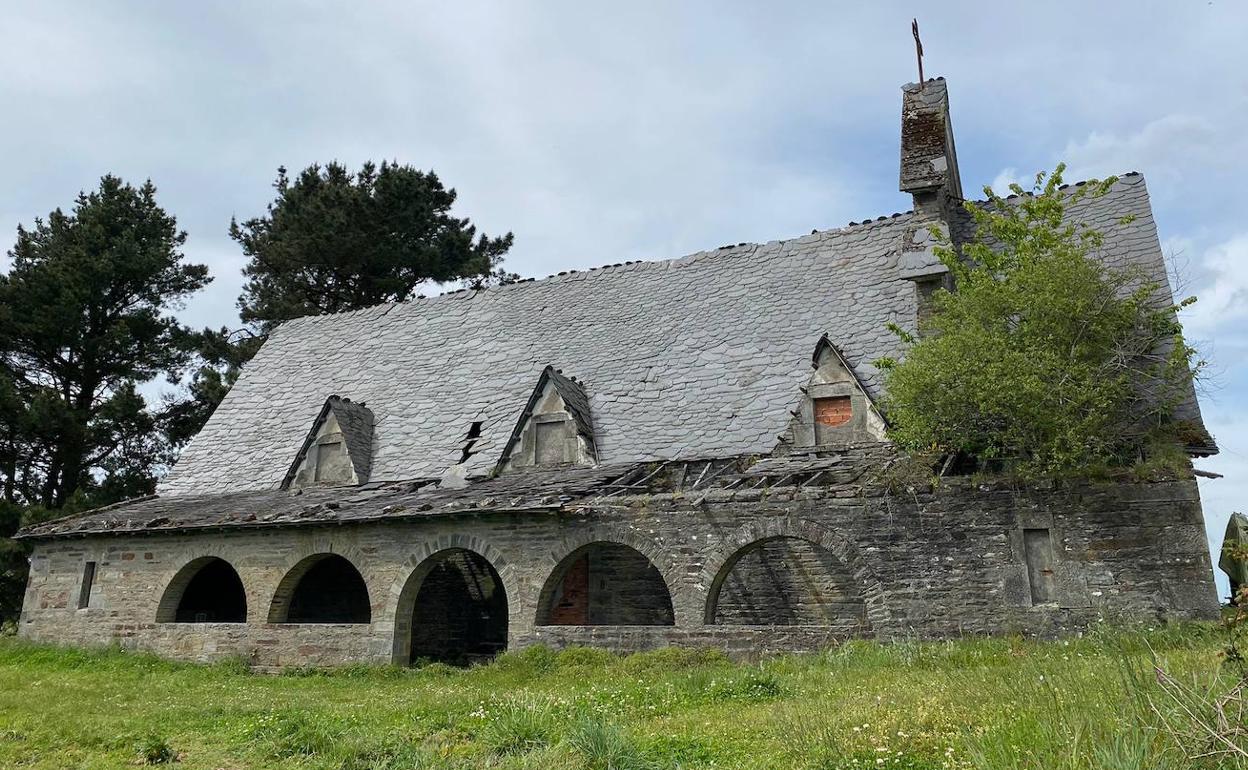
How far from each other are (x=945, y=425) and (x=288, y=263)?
2736 cm

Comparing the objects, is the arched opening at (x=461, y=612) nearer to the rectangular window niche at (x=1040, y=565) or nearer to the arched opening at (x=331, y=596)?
the arched opening at (x=331, y=596)

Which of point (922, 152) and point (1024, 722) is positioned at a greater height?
point (922, 152)

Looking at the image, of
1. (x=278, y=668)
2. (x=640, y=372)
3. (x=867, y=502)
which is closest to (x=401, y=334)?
(x=640, y=372)

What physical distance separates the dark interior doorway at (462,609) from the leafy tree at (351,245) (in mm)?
16481

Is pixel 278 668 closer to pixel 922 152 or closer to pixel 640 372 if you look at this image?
pixel 640 372

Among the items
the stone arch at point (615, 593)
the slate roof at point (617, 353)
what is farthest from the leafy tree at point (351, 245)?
the stone arch at point (615, 593)

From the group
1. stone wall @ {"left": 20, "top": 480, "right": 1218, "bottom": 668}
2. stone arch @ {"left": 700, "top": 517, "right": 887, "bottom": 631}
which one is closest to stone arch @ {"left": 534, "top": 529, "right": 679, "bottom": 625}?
stone wall @ {"left": 20, "top": 480, "right": 1218, "bottom": 668}

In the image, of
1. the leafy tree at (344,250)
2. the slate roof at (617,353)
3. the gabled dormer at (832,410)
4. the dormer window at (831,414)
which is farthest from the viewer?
the leafy tree at (344,250)

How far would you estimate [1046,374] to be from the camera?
11.6 m

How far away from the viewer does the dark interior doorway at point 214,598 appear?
1884cm

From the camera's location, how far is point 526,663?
12719 mm

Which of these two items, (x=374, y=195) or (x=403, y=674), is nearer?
(x=403, y=674)

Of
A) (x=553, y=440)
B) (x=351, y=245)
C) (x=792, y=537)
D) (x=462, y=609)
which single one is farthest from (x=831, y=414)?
(x=351, y=245)

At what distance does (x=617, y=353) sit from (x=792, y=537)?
285 inches
